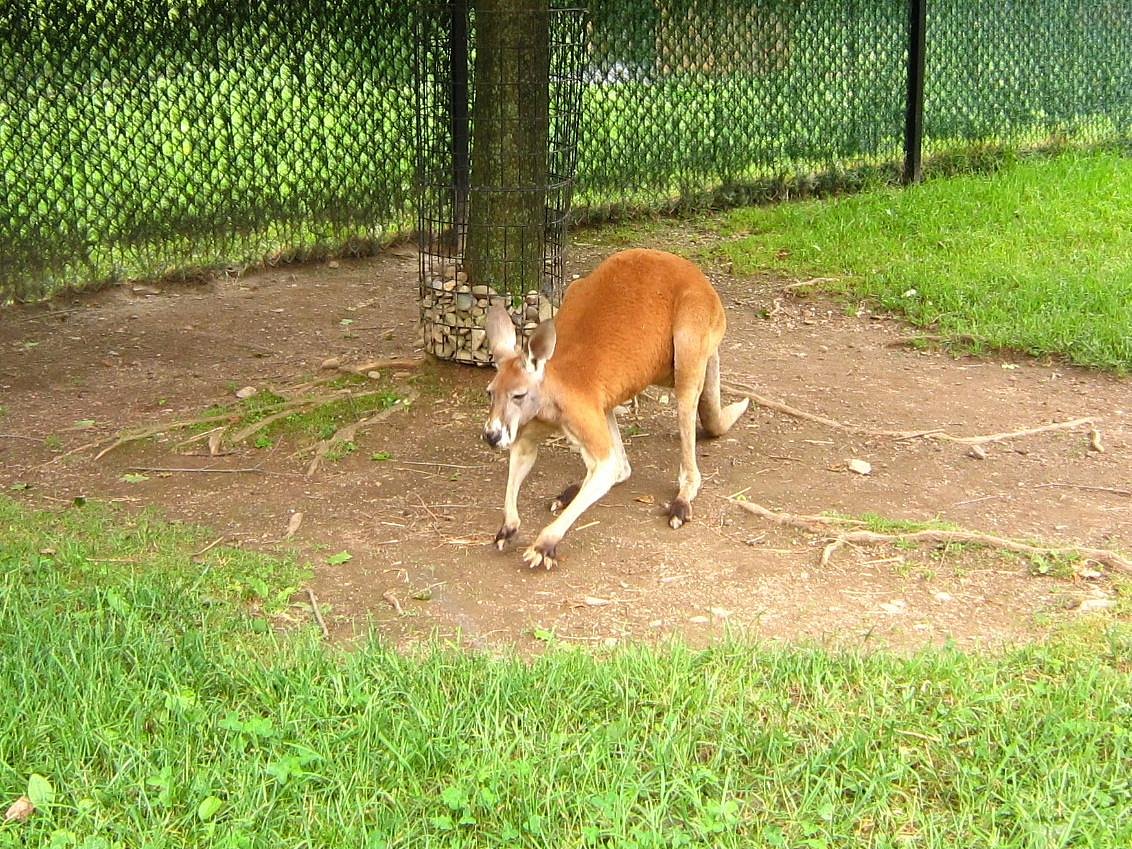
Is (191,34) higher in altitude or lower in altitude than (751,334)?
higher

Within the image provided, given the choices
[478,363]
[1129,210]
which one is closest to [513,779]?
[478,363]

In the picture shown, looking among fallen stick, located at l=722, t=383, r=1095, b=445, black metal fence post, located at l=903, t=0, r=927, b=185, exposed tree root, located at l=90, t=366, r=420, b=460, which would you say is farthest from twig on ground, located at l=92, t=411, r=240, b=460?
black metal fence post, located at l=903, t=0, r=927, b=185

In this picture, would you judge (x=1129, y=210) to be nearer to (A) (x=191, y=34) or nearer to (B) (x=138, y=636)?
(A) (x=191, y=34)

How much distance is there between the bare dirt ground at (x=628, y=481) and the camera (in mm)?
4254

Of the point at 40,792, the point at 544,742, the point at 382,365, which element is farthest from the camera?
the point at 382,365

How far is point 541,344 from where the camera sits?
14.4 ft

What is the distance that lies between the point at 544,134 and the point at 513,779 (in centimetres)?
367

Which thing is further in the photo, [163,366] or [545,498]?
[163,366]

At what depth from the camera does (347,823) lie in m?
3.12

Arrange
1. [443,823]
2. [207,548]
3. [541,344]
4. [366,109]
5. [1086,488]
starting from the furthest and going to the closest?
1. [366,109]
2. [1086,488]
3. [207,548]
4. [541,344]
5. [443,823]

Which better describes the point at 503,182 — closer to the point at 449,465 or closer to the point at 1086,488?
the point at 449,465

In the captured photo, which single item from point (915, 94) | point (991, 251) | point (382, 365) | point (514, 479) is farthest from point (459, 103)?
point (915, 94)

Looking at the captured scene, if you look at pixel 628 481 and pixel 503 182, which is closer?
pixel 628 481

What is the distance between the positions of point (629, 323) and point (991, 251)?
163 inches
